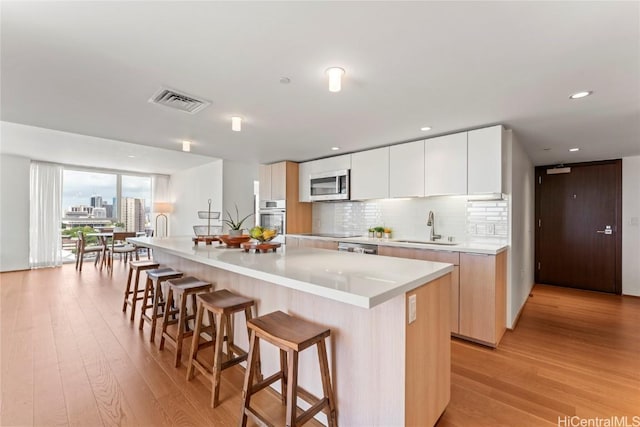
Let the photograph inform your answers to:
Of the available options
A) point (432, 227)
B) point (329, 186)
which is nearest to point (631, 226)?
point (432, 227)

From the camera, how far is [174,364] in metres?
2.23

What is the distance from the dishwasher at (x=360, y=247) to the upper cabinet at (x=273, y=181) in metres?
1.55

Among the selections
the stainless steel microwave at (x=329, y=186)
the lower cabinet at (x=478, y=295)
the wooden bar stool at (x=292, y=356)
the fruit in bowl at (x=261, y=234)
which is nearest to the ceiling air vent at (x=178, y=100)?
the fruit in bowl at (x=261, y=234)

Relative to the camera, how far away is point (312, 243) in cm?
438

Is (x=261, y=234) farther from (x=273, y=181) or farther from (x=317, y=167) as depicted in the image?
(x=273, y=181)

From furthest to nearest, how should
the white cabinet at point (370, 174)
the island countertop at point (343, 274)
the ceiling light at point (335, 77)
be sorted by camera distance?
the white cabinet at point (370, 174) → the ceiling light at point (335, 77) → the island countertop at point (343, 274)

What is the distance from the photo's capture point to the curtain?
19.5 ft

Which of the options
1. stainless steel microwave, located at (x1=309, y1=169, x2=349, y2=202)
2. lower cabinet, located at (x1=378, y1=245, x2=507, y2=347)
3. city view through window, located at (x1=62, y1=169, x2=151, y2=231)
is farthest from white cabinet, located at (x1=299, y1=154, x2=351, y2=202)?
city view through window, located at (x1=62, y1=169, x2=151, y2=231)

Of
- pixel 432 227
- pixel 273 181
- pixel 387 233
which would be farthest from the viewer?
pixel 273 181

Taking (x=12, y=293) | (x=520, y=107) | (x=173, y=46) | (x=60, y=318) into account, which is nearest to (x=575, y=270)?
(x=520, y=107)

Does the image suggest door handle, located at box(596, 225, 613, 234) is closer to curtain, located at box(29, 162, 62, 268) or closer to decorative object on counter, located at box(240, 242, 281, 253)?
decorative object on counter, located at box(240, 242, 281, 253)

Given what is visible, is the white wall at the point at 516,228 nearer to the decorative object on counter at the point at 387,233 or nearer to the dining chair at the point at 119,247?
the decorative object on counter at the point at 387,233

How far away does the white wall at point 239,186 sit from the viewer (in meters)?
5.92

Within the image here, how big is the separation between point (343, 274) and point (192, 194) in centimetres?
649
